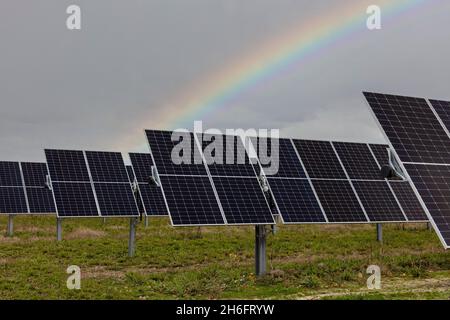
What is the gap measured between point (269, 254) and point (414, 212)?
6968 millimetres

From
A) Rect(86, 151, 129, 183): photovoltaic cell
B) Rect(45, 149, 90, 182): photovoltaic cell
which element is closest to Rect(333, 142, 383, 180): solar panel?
Rect(86, 151, 129, 183): photovoltaic cell

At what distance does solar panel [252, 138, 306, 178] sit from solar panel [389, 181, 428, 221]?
5.50 metres

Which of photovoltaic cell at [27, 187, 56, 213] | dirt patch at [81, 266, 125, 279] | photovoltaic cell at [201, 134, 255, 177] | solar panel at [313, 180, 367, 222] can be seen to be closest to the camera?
dirt patch at [81, 266, 125, 279]

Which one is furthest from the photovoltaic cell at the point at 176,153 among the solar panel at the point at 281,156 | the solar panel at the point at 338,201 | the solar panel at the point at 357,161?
the solar panel at the point at 357,161

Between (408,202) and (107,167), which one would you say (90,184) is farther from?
(408,202)

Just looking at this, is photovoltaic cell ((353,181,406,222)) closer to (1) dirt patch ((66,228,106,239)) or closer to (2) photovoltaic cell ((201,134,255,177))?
(2) photovoltaic cell ((201,134,255,177))

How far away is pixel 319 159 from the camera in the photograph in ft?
73.4

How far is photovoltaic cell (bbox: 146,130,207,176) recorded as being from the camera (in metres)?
18.1

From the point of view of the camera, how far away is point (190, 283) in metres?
15.6

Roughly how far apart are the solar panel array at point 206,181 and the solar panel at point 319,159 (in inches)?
132

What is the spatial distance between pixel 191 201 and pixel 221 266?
154 inches
